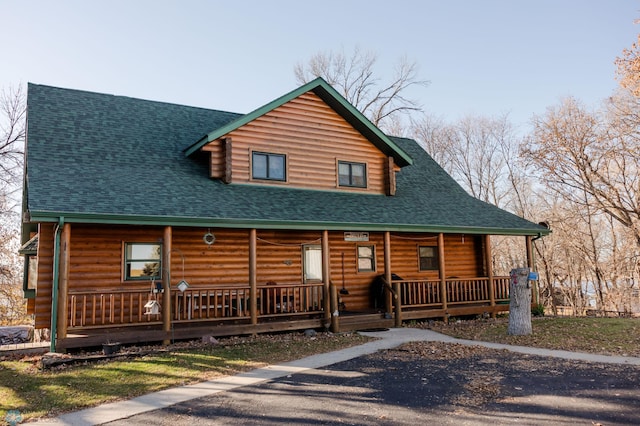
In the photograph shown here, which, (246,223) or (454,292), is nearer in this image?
(246,223)

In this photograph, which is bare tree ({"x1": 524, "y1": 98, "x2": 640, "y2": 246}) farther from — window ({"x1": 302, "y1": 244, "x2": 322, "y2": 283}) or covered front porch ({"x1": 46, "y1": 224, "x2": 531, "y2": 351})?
window ({"x1": 302, "y1": 244, "x2": 322, "y2": 283})

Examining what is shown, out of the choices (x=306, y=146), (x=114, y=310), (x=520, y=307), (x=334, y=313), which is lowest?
(x=334, y=313)

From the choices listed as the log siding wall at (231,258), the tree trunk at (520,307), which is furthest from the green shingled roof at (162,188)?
the tree trunk at (520,307)

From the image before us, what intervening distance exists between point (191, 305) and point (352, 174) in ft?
25.1

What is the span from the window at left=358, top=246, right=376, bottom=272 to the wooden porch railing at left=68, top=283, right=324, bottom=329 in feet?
9.29

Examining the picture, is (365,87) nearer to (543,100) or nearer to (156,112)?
(543,100)

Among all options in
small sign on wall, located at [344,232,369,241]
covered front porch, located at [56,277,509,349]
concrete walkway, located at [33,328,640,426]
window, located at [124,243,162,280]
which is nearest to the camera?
concrete walkway, located at [33,328,640,426]

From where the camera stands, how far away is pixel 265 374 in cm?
838

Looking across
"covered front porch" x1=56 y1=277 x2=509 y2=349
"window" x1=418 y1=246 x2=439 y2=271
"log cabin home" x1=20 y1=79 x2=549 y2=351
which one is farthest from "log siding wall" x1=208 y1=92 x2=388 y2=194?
"covered front porch" x1=56 y1=277 x2=509 y2=349

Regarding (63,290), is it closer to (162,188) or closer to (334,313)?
(162,188)

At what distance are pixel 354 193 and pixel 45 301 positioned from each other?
386 inches

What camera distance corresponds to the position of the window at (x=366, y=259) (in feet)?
54.2

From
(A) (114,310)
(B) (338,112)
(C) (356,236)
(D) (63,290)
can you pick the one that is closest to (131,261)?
(A) (114,310)

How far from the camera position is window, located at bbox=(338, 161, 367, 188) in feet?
54.7
